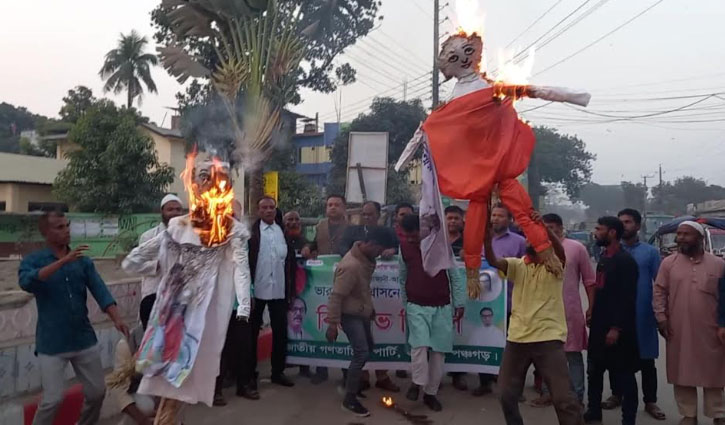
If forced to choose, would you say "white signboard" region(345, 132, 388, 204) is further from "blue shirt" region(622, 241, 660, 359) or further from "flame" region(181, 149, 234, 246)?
"flame" region(181, 149, 234, 246)

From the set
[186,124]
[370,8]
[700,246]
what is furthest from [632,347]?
[186,124]

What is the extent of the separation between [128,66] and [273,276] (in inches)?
1531

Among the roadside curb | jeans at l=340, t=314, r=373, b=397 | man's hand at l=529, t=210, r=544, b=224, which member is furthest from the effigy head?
the roadside curb

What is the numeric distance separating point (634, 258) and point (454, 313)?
5.90 feet

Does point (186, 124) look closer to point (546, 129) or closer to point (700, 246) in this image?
point (700, 246)

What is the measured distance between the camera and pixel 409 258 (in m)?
6.17

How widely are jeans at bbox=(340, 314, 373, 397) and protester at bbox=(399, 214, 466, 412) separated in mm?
449

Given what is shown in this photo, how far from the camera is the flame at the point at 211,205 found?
4504 mm

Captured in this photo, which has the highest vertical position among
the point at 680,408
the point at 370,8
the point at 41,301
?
the point at 370,8

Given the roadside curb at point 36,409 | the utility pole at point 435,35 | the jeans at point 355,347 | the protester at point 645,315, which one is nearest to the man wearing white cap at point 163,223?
the roadside curb at point 36,409

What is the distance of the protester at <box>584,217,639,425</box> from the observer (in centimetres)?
548

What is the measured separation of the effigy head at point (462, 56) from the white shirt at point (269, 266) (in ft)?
8.45

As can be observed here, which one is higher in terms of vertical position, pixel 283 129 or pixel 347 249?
pixel 283 129

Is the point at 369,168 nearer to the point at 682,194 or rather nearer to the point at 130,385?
the point at 130,385
